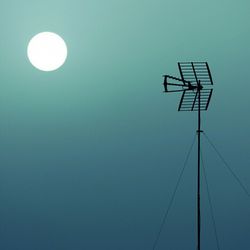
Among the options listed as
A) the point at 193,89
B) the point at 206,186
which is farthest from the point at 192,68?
the point at 206,186

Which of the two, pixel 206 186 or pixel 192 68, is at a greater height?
pixel 192 68

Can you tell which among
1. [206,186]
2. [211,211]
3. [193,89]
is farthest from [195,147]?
[193,89]

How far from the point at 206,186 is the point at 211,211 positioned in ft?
1.37

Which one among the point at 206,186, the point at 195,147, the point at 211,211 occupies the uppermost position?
the point at 195,147

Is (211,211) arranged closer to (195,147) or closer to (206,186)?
(206,186)

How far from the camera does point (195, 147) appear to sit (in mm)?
5844

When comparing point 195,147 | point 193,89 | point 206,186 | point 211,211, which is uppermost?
point 193,89

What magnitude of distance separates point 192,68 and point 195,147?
1971mm

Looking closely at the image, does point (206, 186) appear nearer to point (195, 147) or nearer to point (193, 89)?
point (195, 147)

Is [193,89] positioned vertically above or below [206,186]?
above

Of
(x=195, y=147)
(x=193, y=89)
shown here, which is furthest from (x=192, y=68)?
(x=195, y=147)

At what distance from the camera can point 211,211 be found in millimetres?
5957

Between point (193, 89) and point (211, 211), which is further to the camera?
point (211, 211)

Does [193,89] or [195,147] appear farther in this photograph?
[195,147]
